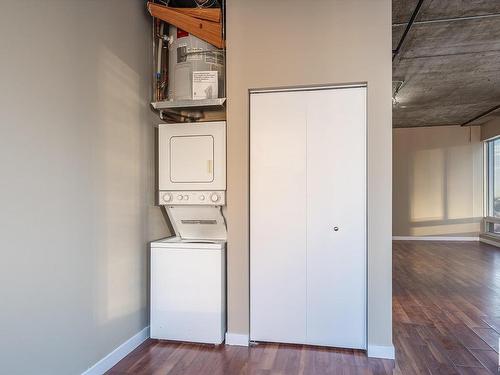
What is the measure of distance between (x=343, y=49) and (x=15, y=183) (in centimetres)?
243

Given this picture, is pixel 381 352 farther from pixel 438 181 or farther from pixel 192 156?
pixel 438 181

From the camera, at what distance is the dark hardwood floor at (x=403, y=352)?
2.40m

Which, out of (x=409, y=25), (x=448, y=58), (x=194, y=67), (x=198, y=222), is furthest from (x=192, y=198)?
(x=448, y=58)

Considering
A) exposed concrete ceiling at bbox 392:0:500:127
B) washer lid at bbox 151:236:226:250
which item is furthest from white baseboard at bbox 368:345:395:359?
exposed concrete ceiling at bbox 392:0:500:127

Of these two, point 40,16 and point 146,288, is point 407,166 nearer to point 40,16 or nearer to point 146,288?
point 146,288

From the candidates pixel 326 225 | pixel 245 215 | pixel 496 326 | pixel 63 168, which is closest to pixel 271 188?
pixel 245 215

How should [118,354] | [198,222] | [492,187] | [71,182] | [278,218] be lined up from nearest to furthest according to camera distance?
[71,182] < [118,354] < [278,218] < [198,222] < [492,187]

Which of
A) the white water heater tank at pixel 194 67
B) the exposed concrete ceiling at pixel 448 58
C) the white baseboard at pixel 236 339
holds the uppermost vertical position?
the exposed concrete ceiling at pixel 448 58

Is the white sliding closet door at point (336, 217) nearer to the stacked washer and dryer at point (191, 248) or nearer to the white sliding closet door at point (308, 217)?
the white sliding closet door at point (308, 217)

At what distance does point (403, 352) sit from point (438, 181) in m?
7.34

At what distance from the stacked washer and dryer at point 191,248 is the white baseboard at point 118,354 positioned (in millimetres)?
105

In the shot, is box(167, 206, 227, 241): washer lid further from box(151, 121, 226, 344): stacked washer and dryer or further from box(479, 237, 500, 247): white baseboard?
box(479, 237, 500, 247): white baseboard

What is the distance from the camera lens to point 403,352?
2648mm

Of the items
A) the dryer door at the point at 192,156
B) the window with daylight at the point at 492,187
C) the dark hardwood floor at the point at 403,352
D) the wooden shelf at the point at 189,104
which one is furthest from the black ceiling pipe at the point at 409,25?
the window with daylight at the point at 492,187
